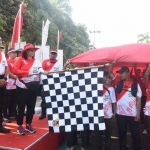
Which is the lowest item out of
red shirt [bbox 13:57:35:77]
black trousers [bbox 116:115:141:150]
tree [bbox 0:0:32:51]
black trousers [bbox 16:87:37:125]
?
black trousers [bbox 116:115:141:150]

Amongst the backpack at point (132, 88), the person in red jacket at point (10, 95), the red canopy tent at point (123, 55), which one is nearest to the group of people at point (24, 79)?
the person in red jacket at point (10, 95)

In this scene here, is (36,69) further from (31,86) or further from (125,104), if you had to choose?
(125,104)

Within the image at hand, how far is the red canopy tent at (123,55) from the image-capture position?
3535 mm

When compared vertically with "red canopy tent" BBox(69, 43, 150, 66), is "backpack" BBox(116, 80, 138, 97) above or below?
below

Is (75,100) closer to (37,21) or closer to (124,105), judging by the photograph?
(124,105)

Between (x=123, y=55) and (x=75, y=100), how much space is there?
111 cm

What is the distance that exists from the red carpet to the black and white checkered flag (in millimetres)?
553

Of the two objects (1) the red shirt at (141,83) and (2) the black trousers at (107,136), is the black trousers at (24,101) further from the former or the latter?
(1) the red shirt at (141,83)

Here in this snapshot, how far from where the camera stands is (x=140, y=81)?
16.2 ft

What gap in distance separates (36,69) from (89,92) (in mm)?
1256

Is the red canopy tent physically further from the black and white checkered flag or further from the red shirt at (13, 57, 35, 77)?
the red shirt at (13, 57, 35, 77)

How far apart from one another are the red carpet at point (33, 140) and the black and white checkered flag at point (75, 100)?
1.81ft

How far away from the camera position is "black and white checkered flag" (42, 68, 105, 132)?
3314mm

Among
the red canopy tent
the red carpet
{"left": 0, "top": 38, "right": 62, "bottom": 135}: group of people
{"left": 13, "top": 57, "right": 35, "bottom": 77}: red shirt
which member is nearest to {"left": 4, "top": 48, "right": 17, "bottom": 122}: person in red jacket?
the red carpet
